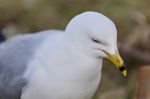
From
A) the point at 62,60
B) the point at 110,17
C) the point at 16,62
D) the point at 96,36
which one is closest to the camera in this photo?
the point at 96,36

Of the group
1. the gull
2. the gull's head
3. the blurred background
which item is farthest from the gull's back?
the blurred background

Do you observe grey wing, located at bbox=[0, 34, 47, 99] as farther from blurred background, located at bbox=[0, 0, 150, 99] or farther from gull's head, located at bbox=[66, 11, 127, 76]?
blurred background, located at bbox=[0, 0, 150, 99]

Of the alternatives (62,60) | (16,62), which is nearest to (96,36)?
(62,60)

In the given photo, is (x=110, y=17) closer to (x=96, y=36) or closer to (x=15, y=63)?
(x=15, y=63)

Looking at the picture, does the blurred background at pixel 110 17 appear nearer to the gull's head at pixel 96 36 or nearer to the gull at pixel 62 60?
the gull at pixel 62 60

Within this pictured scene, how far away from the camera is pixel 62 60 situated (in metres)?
2.14

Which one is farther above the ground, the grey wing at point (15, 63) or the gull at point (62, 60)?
the grey wing at point (15, 63)

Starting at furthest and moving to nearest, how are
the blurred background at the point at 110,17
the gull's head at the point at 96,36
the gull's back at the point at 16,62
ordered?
the blurred background at the point at 110,17
the gull's back at the point at 16,62
the gull's head at the point at 96,36

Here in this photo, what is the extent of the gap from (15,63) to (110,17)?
1435mm

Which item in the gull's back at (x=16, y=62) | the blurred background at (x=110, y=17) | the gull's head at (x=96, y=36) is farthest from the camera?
the blurred background at (x=110, y=17)

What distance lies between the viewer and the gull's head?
1958mm

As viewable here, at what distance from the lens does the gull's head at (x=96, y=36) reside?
1.96 meters

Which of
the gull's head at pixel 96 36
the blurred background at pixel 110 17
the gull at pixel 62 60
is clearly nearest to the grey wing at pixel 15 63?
the gull at pixel 62 60

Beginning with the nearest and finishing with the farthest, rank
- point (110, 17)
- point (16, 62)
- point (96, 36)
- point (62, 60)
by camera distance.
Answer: point (96, 36) < point (62, 60) < point (16, 62) < point (110, 17)
